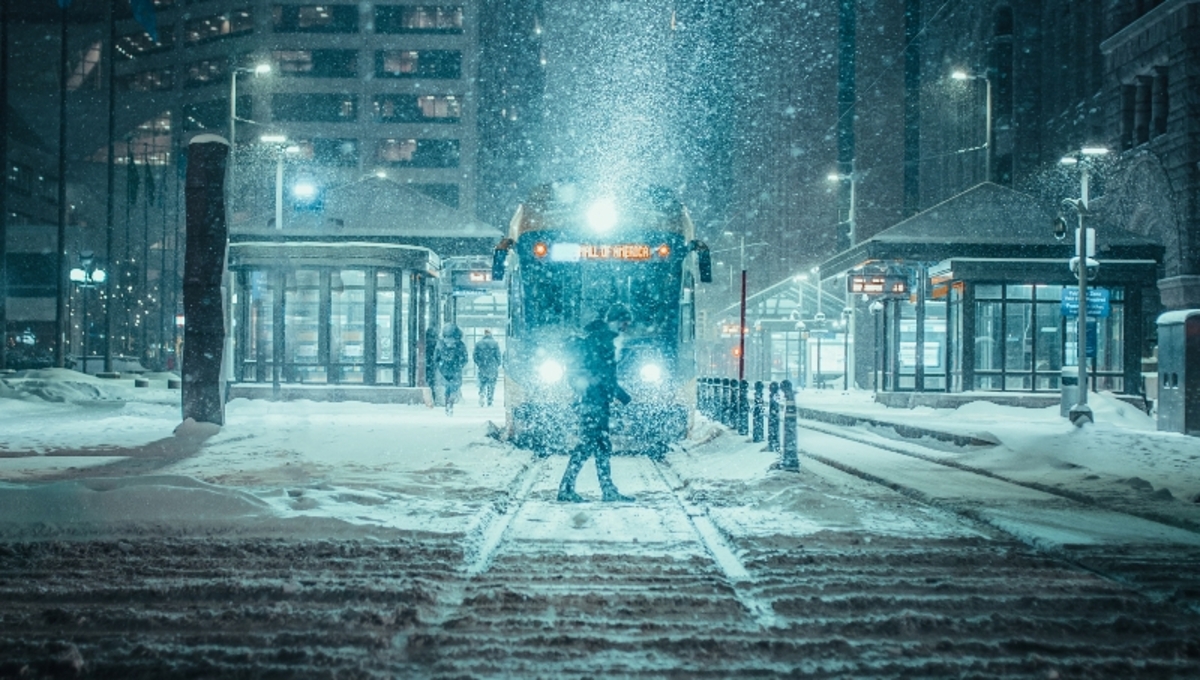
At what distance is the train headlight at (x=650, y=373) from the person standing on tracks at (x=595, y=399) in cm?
503

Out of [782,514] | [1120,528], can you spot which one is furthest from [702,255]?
[1120,528]

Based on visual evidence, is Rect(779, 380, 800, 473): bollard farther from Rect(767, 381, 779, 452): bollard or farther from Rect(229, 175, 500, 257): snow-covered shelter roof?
Rect(229, 175, 500, 257): snow-covered shelter roof

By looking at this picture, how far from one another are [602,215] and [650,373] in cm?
260

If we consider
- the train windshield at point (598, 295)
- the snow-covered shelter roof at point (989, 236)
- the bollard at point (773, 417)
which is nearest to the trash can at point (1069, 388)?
the snow-covered shelter roof at point (989, 236)

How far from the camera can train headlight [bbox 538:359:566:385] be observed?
15.4 metres

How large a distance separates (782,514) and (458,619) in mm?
4583

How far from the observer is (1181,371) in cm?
2022

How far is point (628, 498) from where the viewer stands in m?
10.7

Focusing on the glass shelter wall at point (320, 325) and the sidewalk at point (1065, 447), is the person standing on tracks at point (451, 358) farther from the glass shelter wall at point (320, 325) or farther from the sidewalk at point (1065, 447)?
the sidewalk at point (1065, 447)

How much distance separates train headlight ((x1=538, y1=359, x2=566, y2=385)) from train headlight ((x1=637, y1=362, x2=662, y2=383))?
3.91ft

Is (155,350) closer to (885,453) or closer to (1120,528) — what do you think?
(885,453)

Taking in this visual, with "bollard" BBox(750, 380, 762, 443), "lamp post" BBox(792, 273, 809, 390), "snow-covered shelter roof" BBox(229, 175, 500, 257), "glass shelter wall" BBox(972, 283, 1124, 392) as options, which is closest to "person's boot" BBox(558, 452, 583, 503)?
"bollard" BBox(750, 380, 762, 443)

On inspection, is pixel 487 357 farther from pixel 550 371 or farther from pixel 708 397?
pixel 550 371

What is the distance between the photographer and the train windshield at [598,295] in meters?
15.9
